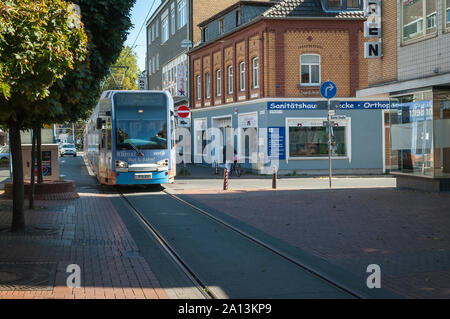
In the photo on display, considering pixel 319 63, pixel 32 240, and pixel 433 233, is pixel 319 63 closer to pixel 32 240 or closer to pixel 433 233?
pixel 433 233

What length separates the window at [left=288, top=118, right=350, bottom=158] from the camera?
106 feet

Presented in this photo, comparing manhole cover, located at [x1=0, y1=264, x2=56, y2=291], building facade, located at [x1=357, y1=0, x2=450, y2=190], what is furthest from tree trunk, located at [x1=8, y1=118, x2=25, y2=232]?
building facade, located at [x1=357, y1=0, x2=450, y2=190]

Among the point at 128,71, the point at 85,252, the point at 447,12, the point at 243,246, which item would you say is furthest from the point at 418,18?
the point at 128,71

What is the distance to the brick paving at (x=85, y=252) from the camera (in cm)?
662

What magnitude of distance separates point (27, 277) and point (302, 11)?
2750 centimetres

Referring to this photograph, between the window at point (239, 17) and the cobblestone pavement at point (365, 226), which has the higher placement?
the window at point (239, 17)

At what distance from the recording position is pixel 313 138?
32.6 metres

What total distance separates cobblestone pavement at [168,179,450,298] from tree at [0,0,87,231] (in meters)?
4.75

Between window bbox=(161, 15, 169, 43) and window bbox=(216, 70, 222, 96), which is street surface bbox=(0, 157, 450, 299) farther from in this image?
window bbox=(161, 15, 169, 43)

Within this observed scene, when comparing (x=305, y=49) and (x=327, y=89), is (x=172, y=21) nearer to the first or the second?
(x=305, y=49)

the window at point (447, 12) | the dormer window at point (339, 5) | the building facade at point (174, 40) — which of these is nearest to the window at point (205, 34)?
the building facade at point (174, 40)

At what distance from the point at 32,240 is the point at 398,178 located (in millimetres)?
13930

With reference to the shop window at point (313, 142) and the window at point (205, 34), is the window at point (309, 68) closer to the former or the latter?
the shop window at point (313, 142)

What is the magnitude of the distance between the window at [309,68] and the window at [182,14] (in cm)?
1927
